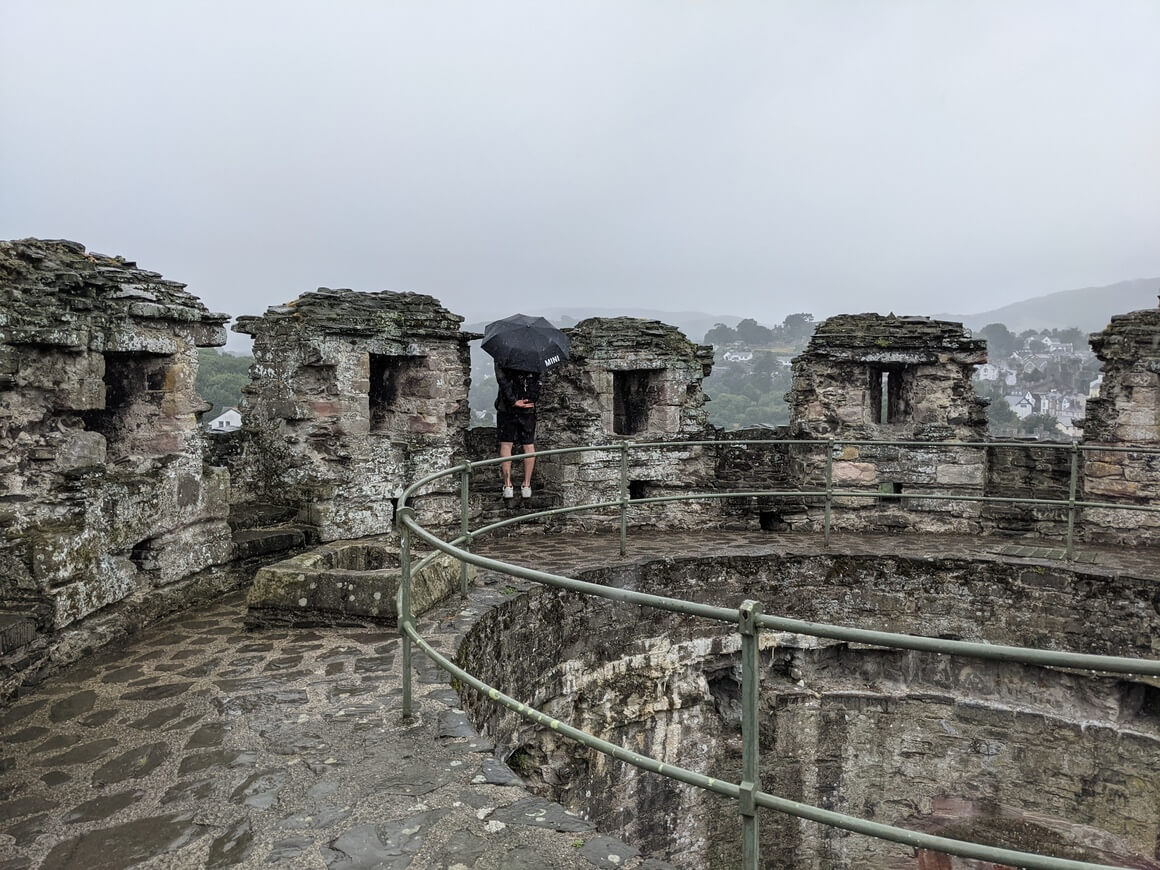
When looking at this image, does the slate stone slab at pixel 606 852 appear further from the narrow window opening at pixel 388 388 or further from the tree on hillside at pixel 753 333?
the tree on hillside at pixel 753 333

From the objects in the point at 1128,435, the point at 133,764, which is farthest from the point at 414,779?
the point at 1128,435

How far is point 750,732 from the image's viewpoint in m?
2.19

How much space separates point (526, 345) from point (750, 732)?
19.2ft

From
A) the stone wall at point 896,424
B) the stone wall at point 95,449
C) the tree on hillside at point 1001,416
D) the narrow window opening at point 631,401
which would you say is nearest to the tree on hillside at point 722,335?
the tree on hillside at point 1001,416

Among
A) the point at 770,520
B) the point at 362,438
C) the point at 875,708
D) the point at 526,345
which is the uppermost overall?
the point at 526,345

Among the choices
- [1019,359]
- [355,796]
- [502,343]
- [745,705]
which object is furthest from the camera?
[1019,359]

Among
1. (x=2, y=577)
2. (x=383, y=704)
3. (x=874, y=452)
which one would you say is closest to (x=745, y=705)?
(x=383, y=704)

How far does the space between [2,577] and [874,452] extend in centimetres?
740

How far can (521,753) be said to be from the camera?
206 inches

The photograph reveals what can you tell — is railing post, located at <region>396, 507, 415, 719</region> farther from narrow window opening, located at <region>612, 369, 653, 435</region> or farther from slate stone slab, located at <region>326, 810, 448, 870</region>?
narrow window opening, located at <region>612, 369, 653, 435</region>

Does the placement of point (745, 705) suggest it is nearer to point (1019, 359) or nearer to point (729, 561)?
point (729, 561)

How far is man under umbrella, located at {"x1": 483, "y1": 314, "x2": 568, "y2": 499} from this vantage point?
7680 millimetres

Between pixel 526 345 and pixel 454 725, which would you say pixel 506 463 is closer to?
pixel 526 345

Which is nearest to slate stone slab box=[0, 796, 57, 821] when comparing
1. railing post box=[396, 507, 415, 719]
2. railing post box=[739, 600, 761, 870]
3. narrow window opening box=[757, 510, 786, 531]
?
railing post box=[396, 507, 415, 719]
